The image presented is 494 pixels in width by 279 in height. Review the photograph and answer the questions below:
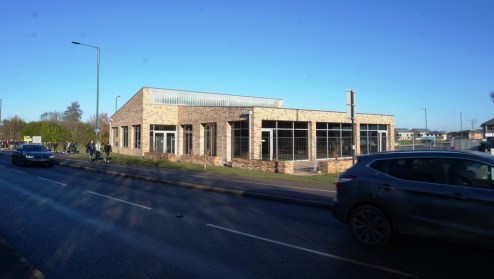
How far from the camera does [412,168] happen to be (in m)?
6.34

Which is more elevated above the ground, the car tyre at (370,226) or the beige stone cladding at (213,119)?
the beige stone cladding at (213,119)

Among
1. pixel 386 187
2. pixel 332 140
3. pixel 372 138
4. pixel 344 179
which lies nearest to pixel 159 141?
pixel 332 140

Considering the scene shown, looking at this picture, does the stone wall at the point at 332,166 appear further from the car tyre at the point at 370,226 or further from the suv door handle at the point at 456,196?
the suv door handle at the point at 456,196

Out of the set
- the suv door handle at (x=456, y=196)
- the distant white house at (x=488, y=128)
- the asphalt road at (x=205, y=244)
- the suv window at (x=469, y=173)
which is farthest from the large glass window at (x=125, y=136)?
the distant white house at (x=488, y=128)

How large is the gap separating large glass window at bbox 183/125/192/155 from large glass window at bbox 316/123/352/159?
11220mm

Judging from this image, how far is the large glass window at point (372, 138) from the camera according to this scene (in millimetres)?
37219

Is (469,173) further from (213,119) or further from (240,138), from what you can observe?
(213,119)

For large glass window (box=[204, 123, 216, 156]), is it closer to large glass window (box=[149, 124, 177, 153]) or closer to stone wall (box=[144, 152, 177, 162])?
stone wall (box=[144, 152, 177, 162])

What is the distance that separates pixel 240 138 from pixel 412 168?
22102 millimetres

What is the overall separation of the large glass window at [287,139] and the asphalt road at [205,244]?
16959 mm

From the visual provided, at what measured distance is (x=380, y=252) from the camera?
20.4 feet

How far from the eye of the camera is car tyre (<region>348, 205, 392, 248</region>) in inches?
250

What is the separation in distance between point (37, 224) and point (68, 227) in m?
0.79

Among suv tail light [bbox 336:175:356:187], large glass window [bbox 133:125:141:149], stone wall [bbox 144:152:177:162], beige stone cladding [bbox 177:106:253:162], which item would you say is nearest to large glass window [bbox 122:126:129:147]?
large glass window [bbox 133:125:141:149]
